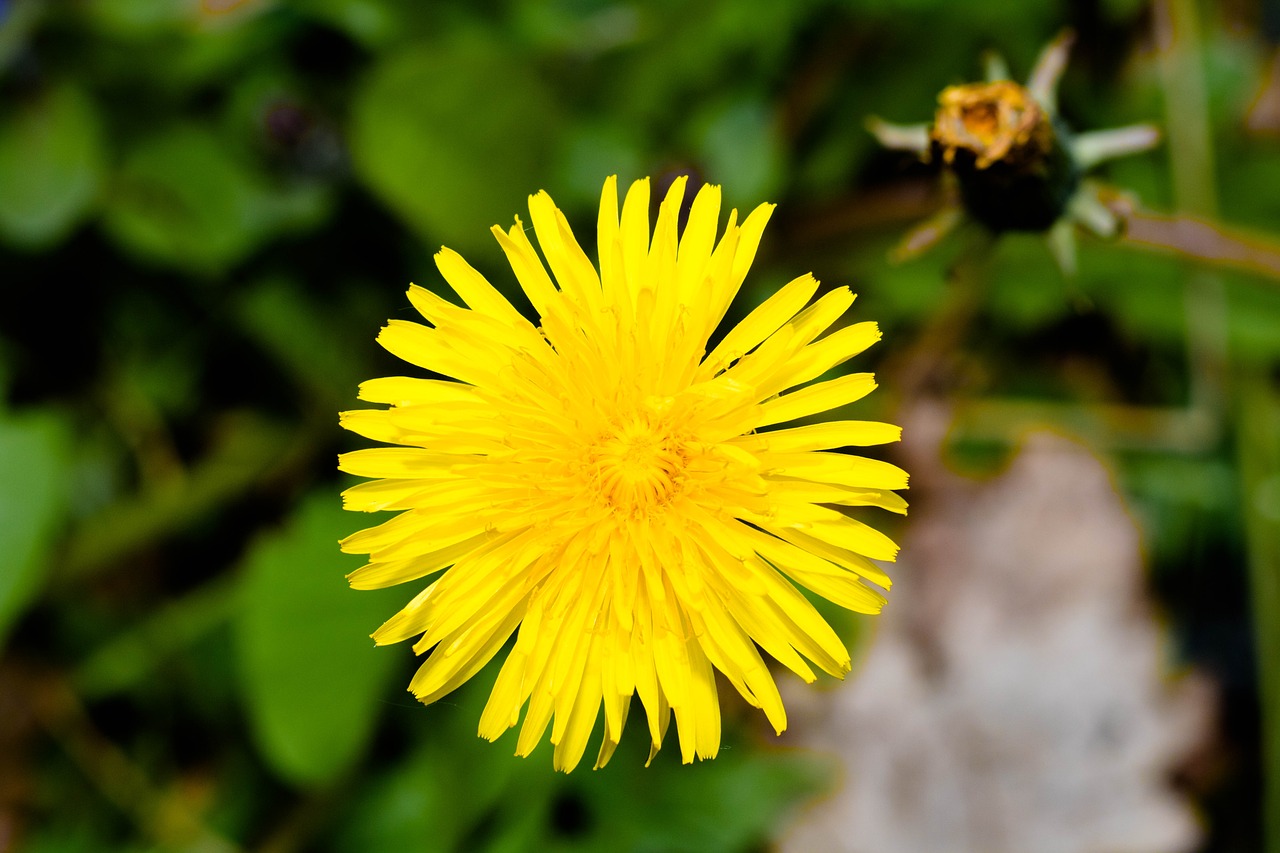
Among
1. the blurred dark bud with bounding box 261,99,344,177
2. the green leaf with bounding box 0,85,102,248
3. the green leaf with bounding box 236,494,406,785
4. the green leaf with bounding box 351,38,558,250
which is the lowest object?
the green leaf with bounding box 236,494,406,785

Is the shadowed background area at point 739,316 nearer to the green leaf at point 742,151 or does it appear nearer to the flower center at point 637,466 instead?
the green leaf at point 742,151

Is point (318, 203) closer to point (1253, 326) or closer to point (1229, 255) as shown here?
point (1229, 255)

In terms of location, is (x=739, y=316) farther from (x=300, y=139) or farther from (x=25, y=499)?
(x=25, y=499)

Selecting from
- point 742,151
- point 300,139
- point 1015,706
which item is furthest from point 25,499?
point 1015,706

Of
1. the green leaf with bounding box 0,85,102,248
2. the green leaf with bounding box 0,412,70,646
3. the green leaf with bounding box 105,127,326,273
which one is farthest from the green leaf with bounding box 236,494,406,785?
the green leaf with bounding box 0,85,102,248

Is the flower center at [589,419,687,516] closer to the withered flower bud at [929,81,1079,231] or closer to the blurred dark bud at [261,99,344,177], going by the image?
the withered flower bud at [929,81,1079,231]

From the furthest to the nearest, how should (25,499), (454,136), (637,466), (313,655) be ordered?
(454,136), (25,499), (313,655), (637,466)

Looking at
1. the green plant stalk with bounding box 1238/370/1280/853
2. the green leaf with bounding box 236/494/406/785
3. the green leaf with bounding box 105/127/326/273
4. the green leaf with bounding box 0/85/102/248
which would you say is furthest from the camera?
the green leaf with bounding box 105/127/326/273
